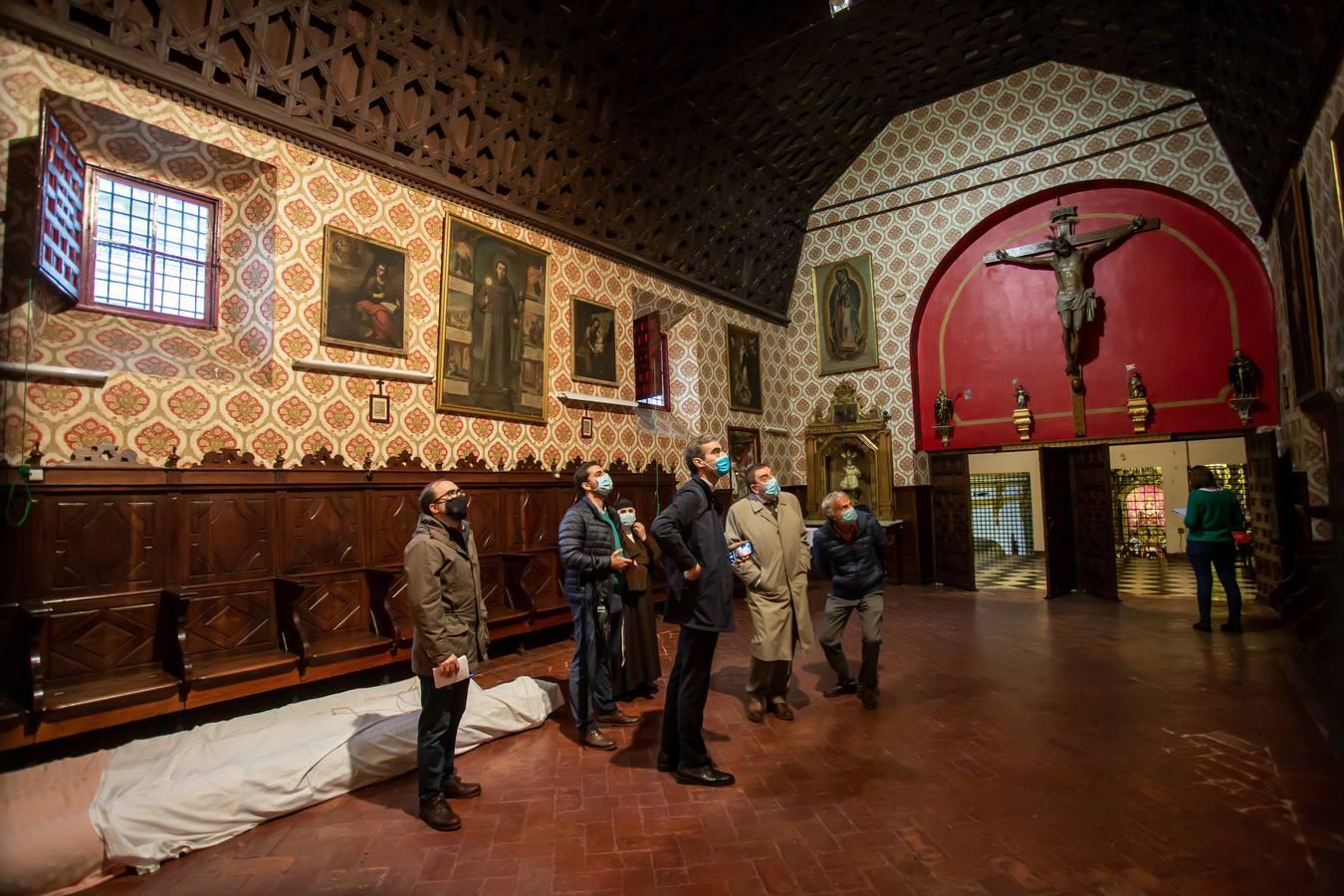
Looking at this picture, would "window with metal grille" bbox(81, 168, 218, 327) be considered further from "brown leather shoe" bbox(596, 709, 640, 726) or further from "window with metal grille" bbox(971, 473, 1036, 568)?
"window with metal grille" bbox(971, 473, 1036, 568)

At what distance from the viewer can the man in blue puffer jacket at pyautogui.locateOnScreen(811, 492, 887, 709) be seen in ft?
16.7

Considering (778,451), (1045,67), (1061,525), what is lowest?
(1061,525)

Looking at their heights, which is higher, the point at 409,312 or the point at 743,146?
the point at 743,146

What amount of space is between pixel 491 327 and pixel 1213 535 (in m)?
8.26

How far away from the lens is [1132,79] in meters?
10.1

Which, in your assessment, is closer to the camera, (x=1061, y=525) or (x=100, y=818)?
(x=100, y=818)

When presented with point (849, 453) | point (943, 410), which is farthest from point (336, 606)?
point (943, 410)

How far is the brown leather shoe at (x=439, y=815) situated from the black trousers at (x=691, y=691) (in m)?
1.25

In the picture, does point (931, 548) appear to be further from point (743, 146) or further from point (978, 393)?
point (743, 146)

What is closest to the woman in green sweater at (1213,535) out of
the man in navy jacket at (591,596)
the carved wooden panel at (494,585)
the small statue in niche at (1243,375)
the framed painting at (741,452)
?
the small statue in niche at (1243,375)

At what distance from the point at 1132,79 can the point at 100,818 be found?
47.3 feet

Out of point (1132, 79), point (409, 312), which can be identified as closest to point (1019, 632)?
point (409, 312)

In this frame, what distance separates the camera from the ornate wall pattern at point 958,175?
9852 mm

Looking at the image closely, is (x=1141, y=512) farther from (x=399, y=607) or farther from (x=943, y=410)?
(x=399, y=607)
